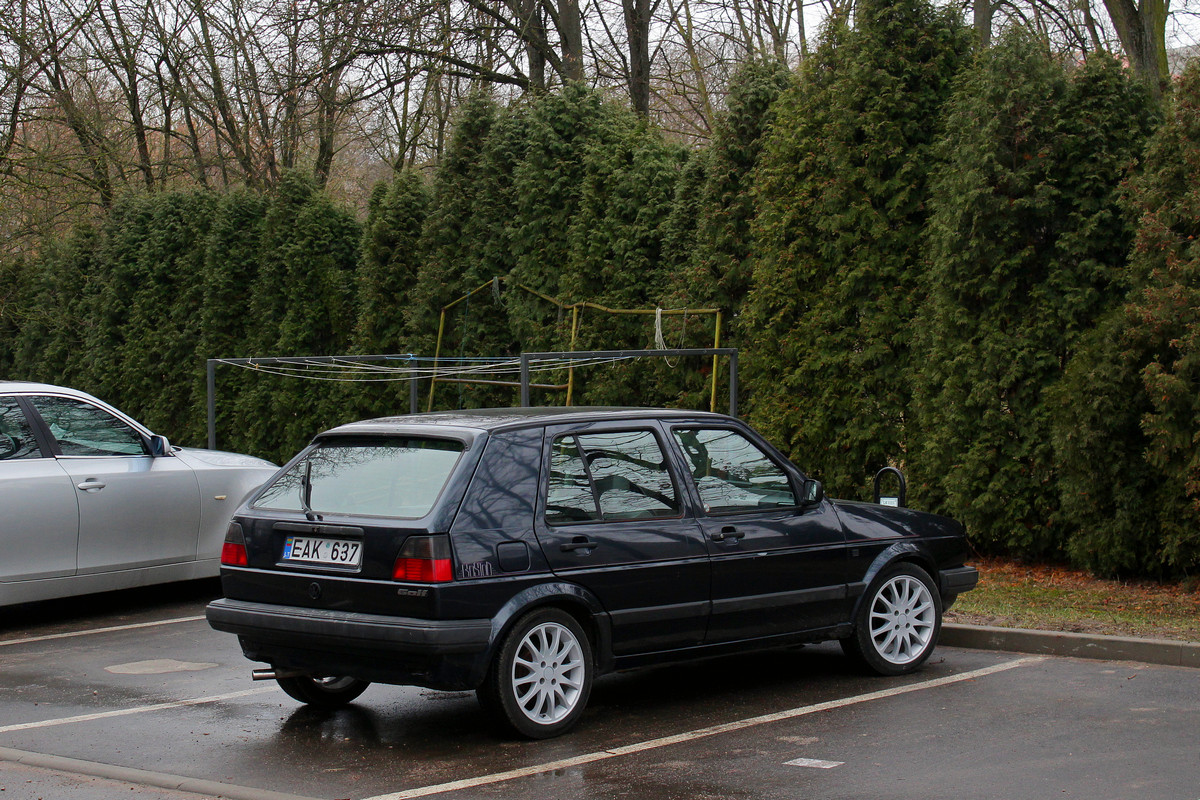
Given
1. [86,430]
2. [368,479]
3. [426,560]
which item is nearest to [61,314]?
[86,430]

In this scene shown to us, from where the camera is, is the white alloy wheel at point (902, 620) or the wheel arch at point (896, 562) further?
the white alloy wheel at point (902, 620)

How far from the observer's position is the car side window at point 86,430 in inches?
379

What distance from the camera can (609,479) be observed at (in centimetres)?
658

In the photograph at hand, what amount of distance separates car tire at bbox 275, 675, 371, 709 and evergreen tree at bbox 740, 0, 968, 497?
6.21 m

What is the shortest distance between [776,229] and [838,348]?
129cm

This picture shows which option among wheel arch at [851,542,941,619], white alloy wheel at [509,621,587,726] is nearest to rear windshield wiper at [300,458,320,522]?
white alloy wheel at [509,621,587,726]

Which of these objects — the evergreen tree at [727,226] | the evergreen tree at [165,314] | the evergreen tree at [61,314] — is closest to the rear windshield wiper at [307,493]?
the evergreen tree at [727,226]

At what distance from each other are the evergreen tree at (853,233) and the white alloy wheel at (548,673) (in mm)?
6241

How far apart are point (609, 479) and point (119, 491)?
4937mm

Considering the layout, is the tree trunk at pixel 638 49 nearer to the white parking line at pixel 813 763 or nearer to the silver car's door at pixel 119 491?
the silver car's door at pixel 119 491

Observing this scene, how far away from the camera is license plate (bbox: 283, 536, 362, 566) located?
20.0ft

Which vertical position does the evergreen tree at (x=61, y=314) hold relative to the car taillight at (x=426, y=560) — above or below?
above

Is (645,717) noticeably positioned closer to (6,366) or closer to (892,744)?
(892,744)

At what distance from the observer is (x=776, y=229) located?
12.3 m
